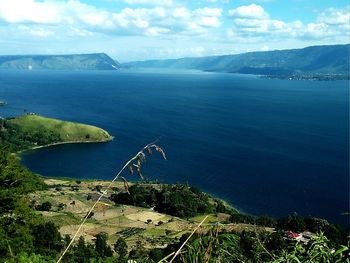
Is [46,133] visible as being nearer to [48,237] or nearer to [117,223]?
[117,223]

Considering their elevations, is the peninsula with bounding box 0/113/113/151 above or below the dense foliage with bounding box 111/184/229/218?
above

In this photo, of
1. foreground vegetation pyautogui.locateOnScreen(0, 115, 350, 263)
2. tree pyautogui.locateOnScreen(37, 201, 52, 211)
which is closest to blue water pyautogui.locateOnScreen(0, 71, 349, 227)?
foreground vegetation pyautogui.locateOnScreen(0, 115, 350, 263)

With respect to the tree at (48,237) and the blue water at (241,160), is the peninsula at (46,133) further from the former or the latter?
the tree at (48,237)

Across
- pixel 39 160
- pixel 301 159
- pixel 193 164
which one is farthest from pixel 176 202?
pixel 39 160

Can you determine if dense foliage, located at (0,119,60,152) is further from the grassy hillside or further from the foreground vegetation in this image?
the foreground vegetation

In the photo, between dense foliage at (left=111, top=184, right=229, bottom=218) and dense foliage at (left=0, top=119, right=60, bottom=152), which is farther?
dense foliage at (left=0, top=119, right=60, bottom=152)

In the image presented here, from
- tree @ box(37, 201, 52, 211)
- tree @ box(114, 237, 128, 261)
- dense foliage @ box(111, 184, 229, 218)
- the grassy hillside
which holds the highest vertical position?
the grassy hillside

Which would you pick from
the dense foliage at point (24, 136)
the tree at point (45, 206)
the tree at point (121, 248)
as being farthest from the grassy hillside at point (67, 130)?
the tree at point (121, 248)

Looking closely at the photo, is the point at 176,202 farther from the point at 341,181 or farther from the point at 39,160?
the point at 39,160
